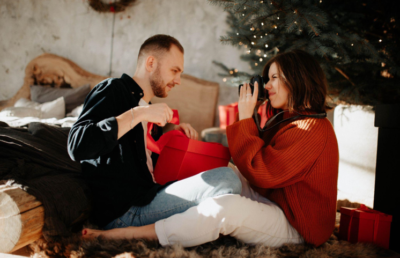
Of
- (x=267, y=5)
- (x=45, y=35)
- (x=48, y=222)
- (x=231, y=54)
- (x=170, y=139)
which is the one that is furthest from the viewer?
(x=45, y=35)

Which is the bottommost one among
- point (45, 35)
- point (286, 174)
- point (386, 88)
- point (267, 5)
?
point (286, 174)

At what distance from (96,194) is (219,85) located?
2442 mm

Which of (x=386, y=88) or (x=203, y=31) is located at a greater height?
(x=203, y=31)

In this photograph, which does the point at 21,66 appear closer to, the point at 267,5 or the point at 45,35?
the point at 45,35

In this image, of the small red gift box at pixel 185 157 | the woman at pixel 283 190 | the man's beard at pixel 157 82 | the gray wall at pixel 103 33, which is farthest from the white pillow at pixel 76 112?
the woman at pixel 283 190

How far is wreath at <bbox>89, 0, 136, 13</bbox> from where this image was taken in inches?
131

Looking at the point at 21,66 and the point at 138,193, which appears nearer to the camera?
the point at 138,193

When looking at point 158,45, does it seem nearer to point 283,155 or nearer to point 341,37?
point 283,155

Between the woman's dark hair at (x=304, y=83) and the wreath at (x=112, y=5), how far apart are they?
2.76 meters

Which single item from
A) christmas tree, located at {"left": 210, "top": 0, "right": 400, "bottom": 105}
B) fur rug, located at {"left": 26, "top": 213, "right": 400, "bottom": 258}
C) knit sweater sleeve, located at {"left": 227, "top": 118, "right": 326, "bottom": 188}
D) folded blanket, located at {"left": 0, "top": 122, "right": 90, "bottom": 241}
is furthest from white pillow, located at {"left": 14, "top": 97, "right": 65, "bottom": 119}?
knit sweater sleeve, located at {"left": 227, "top": 118, "right": 326, "bottom": 188}

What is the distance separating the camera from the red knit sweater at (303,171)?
3.26ft

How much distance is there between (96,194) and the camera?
41.8 inches

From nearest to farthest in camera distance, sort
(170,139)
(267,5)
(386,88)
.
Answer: (170,139), (267,5), (386,88)

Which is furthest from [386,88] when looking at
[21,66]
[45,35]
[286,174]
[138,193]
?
[21,66]
